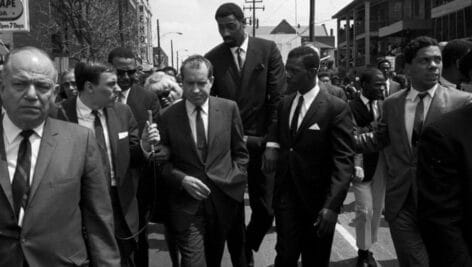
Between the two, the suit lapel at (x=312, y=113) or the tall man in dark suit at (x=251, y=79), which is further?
the tall man in dark suit at (x=251, y=79)

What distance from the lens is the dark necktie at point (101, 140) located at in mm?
4008

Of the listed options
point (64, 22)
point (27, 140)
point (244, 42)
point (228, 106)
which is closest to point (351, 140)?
point (228, 106)

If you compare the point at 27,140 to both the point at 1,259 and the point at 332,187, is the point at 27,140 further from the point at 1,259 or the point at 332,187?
the point at 332,187

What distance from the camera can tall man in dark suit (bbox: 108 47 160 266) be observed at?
470 cm

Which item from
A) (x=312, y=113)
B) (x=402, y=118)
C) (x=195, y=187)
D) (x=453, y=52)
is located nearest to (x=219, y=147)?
(x=195, y=187)

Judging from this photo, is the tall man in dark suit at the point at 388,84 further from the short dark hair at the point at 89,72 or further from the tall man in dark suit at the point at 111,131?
the short dark hair at the point at 89,72

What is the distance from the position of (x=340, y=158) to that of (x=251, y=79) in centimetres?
152

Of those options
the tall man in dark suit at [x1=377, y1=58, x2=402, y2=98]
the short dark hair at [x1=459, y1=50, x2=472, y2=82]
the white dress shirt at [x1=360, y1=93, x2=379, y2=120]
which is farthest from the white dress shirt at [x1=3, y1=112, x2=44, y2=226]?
the tall man in dark suit at [x1=377, y1=58, x2=402, y2=98]

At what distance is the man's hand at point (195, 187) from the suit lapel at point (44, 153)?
158 centimetres

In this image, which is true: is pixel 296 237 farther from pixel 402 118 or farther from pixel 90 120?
pixel 90 120

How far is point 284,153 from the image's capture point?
427 cm

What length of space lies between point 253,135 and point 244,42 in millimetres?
901

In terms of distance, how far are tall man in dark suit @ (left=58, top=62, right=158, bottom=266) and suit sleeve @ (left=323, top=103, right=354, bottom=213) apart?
1.35 metres

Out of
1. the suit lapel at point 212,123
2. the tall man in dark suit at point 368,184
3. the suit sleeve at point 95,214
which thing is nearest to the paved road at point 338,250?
the tall man in dark suit at point 368,184
